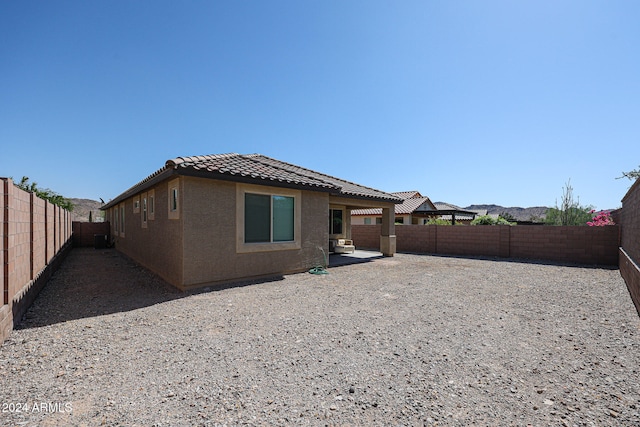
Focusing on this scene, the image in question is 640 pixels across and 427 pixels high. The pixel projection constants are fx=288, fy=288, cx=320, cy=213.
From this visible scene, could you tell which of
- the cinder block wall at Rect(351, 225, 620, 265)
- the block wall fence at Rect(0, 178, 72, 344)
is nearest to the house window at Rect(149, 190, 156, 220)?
the block wall fence at Rect(0, 178, 72, 344)

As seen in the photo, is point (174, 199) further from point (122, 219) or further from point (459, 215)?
point (459, 215)

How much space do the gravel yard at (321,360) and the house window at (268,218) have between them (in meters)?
2.23

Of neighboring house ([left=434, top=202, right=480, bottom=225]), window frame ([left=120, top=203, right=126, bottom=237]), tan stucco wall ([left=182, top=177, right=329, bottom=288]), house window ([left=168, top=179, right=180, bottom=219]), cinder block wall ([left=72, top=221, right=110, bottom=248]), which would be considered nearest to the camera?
tan stucco wall ([left=182, top=177, right=329, bottom=288])

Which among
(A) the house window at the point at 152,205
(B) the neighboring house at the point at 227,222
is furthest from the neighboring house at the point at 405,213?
(A) the house window at the point at 152,205

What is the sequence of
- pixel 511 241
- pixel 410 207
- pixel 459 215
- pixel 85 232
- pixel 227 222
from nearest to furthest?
pixel 227 222 → pixel 511 241 → pixel 85 232 → pixel 459 215 → pixel 410 207

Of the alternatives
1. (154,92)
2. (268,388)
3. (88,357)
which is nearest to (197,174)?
(88,357)

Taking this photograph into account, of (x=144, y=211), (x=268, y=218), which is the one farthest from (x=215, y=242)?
(x=144, y=211)

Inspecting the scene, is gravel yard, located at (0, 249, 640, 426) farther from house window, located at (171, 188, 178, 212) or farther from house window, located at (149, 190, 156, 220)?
house window, located at (149, 190, 156, 220)

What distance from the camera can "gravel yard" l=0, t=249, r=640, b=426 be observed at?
2588 mm

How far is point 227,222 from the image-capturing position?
7.84m

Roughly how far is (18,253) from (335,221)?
13357 millimetres

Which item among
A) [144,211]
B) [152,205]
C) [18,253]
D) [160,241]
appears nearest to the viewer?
[18,253]

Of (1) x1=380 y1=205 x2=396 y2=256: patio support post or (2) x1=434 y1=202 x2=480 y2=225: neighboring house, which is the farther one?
(2) x1=434 y1=202 x2=480 y2=225: neighboring house

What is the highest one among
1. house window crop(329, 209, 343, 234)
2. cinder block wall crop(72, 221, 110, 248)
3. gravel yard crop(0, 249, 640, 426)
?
house window crop(329, 209, 343, 234)
